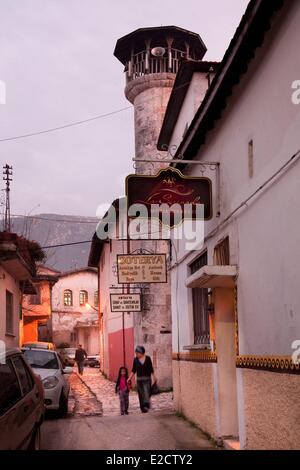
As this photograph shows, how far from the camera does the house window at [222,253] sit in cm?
952

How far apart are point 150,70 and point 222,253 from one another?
17.3 m

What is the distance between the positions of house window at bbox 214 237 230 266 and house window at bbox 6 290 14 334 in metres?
9.16

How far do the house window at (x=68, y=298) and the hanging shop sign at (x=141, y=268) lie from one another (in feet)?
161

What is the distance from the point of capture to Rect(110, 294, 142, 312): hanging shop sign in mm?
19594

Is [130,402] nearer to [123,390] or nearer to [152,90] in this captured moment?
[123,390]

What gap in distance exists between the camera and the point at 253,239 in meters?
7.87

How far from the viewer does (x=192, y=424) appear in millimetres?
11898

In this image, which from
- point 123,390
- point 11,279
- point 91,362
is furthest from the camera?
point 91,362

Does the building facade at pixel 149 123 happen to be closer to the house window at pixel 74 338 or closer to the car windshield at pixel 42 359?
the car windshield at pixel 42 359

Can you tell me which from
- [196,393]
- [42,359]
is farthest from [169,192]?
[42,359]

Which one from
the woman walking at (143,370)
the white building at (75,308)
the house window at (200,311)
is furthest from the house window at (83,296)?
the house window at (200,311)

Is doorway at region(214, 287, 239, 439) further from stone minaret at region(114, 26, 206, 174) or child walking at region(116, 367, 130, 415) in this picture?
stone minaret at region(114, 26, 206, 174)

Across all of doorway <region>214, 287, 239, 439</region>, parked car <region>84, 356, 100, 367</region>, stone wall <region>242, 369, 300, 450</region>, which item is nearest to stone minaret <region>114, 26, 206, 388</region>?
doorway <region>214, 287, 239, 439</region>
